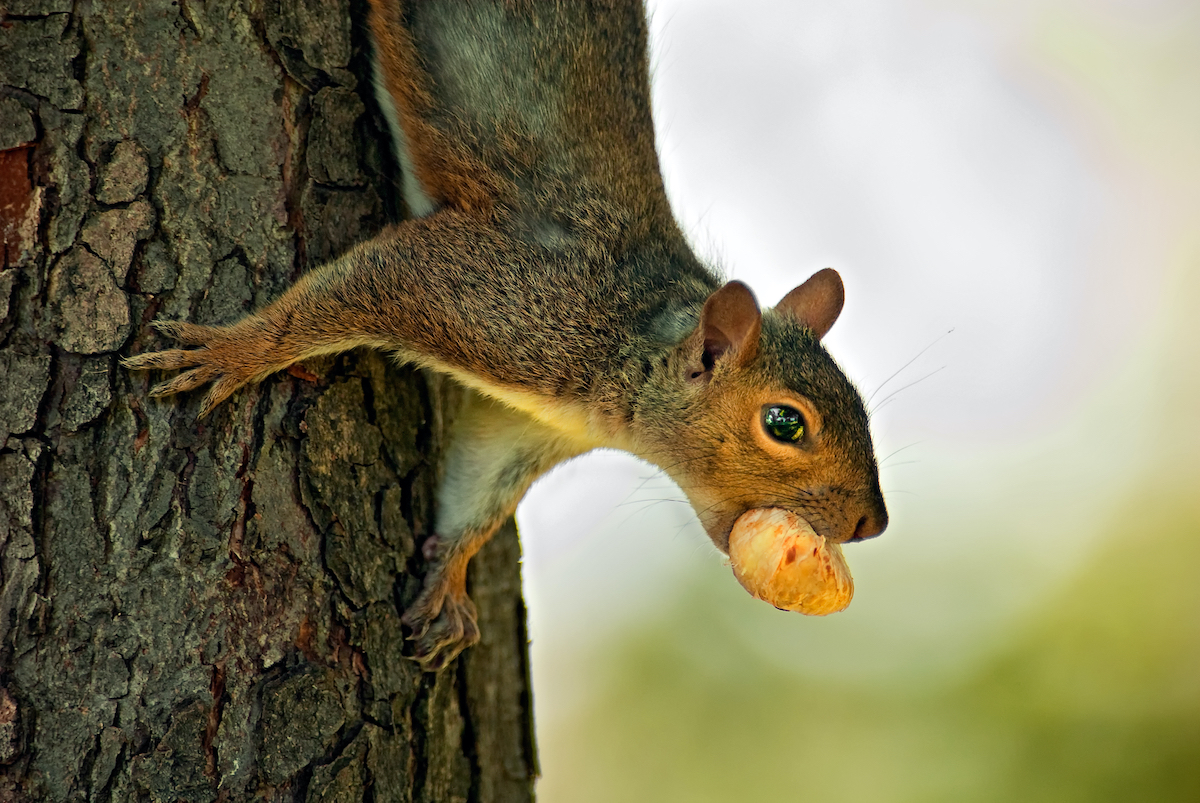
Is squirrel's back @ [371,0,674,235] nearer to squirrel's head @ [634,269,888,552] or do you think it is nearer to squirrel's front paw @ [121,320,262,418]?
squirrel's head @ [634,269,888,552]

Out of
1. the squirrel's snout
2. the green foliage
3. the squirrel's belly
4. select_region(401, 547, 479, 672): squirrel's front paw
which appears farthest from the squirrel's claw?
the green foliage

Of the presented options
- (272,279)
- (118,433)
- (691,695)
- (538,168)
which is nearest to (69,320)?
(118,433)

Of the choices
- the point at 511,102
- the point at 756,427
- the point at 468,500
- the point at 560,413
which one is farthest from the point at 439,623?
the point at 511,102

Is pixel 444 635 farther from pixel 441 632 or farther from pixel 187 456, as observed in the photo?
pixel 187 456

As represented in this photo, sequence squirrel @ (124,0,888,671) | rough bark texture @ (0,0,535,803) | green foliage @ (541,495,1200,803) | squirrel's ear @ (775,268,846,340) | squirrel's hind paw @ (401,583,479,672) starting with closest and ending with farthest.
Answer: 1. rough bark texture @ (0,0,535,803)
2. squirrel's hind paw @ (401,583,479,672)
3. squirrel @ (124,0,888,671)
4. squirrel's ear @ (775,268,846,340)
5. green foliage @ (541,495,1200,803)

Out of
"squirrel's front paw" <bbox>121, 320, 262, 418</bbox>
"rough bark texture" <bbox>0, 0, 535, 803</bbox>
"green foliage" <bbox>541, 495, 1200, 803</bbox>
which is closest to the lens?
"rough bark texture" <bbox>0, 0, 535, 803</bbox>

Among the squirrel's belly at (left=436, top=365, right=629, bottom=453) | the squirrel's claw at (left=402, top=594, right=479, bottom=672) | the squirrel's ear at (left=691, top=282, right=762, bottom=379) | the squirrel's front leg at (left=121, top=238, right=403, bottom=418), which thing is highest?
the squirrel's ear at (left=691, top=282, right=762, bottom=379)

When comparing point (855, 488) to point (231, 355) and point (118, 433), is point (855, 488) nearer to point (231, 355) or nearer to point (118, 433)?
point (231, 355)

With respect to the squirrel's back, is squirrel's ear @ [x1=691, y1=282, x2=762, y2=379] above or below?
below
